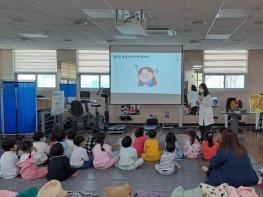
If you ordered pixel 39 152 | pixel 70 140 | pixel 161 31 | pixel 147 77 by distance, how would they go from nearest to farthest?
pixel 39 152 < pixel 70 140 < pixel 161 31 < pixel 147 77

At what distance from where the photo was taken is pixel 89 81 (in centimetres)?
1191

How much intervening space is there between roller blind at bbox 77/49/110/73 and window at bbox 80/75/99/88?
23 centimetres

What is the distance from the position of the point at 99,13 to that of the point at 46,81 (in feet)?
22.0

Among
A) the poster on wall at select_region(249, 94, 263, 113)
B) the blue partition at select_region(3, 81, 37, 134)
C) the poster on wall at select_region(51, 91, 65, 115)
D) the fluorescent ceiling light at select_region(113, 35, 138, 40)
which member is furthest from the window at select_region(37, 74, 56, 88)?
the poster on wall at select_region(249, 94, 263, 113)

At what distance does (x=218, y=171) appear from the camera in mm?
4195

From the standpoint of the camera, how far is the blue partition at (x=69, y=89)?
1132 centimetres

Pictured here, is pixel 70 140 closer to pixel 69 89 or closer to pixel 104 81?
pixel 69 89

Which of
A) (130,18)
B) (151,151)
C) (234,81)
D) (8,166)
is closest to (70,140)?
(8,166)

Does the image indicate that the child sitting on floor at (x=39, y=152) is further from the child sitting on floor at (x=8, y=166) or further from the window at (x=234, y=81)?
the window at (x=234, y=81)

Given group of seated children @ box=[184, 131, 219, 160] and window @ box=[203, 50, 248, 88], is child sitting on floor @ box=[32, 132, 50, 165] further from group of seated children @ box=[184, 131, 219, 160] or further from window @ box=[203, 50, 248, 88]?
window @ box=[203, 50, 248, 88]

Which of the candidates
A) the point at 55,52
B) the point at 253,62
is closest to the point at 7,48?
the point at 55,52

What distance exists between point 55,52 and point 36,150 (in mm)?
6740

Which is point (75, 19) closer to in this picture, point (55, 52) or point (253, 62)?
point (55, 52)

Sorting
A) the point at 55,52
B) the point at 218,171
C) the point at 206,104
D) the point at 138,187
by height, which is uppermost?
the point at 55,52
